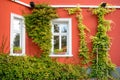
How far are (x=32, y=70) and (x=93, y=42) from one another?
3.72 meters

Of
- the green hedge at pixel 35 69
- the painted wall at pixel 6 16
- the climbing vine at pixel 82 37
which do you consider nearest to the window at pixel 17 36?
the painted wall at pixel 6 16

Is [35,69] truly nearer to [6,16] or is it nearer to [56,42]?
[6,16]

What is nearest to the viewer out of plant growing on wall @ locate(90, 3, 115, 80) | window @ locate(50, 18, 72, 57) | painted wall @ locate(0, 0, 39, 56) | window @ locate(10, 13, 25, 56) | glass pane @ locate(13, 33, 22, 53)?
painted wall @ locate(0, 0, 39, 56)

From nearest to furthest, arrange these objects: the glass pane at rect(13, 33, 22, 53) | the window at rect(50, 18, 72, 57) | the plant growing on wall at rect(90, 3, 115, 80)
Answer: the glass pane at rect(13, 33, 22, 53) → the plant growing on wall at rect(90, 3, 115, 80) → the window at rect(50, 18, 72, 57)

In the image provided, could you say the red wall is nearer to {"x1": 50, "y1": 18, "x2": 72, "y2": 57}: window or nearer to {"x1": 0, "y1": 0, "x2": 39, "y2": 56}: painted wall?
{"x1": 50, "y1": 18, "x2": 72, "y2": 57}: window

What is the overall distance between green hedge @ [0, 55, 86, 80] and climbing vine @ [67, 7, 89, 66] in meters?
0.88

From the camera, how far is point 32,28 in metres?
17.7

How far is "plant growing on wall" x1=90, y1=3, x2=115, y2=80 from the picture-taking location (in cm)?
1761

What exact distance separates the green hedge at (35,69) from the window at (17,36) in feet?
2.57

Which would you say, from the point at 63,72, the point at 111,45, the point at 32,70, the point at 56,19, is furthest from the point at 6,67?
the point at 111,45

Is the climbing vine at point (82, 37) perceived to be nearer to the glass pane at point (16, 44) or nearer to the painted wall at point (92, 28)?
the painted wall at point (92, 28)

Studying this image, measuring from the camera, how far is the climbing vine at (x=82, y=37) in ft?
58.4

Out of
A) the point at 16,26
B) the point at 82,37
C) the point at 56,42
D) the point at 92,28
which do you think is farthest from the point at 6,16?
the point at 92,28

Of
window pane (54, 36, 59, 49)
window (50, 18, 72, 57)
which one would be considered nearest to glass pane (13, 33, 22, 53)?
window (50, 18, 72, 57)
